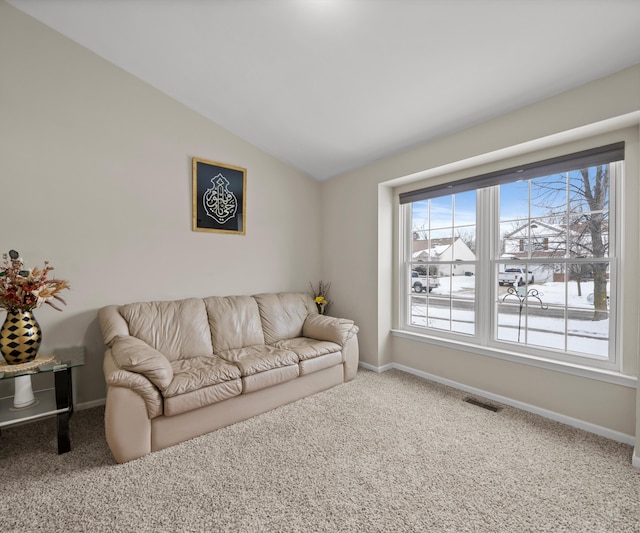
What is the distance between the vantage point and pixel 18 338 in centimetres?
207

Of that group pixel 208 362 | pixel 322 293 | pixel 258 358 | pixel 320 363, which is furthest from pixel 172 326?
pixel 322 293

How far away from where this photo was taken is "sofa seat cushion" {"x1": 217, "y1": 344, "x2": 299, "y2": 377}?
2.49 metres

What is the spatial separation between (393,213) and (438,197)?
22.5 inches

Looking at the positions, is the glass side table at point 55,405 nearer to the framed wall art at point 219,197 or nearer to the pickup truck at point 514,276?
the framed wall art at point 219,197

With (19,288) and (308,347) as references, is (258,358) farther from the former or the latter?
(19,288)

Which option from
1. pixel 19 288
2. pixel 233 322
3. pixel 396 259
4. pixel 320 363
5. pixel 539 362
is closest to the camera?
pixel 19 288

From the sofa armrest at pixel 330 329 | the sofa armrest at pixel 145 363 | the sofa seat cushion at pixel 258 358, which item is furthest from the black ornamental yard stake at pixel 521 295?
the sofa armrest at pixel 145 363

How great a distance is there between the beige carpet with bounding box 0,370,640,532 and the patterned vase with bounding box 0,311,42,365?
0.63 m

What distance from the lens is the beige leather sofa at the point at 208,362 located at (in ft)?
6.48

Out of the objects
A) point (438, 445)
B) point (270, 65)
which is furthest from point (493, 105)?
point (438, 445)

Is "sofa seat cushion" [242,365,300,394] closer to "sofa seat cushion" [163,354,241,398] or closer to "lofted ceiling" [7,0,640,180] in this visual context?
"sofa seat cushion" [163,354,241,398]

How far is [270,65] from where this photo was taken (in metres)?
2.51

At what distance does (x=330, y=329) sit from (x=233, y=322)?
3.36 ft

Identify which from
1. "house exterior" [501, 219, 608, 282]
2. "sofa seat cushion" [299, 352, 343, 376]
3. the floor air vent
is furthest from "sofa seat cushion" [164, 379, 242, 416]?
"house exterior" [501, 219, 608, 282]
